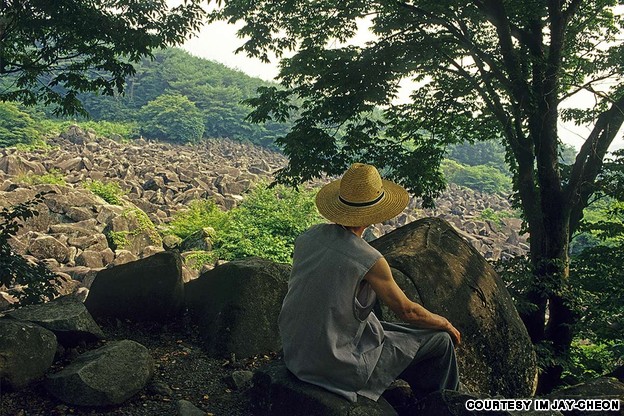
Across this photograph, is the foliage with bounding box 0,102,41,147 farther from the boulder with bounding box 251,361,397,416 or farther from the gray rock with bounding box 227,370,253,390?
the boulder with bounding box 251,361,397,416

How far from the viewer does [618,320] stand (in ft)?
22.0

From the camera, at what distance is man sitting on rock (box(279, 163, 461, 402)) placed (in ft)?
8.65

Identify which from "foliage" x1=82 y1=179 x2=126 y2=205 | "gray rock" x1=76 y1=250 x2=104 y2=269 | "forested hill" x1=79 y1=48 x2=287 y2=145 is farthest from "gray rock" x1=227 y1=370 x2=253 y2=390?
"forested hill" x1=79 y1=48 x2=287 y2=145

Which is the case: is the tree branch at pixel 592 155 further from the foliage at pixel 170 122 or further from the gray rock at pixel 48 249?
the foliage at pixel 170 122

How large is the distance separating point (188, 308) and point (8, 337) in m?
1.88

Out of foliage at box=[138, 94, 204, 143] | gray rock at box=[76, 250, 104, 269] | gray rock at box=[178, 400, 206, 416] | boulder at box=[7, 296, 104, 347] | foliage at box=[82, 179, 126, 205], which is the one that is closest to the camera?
gray rock at box=[178, 400, 206, 416]

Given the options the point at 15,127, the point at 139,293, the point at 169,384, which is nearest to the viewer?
the point at 169,384

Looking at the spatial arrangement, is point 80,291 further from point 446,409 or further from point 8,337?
point 446,409

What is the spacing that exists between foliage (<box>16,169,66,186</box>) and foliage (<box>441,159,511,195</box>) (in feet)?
114

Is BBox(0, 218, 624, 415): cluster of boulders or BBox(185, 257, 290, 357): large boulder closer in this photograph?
BBox(0, 218, 624, 415): cluster of boulders

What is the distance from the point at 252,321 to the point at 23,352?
1.85m

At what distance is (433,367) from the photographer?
9.66 feet

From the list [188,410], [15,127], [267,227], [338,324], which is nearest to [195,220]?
[267,227]

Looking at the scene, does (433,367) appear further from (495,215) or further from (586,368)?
(495,215)
